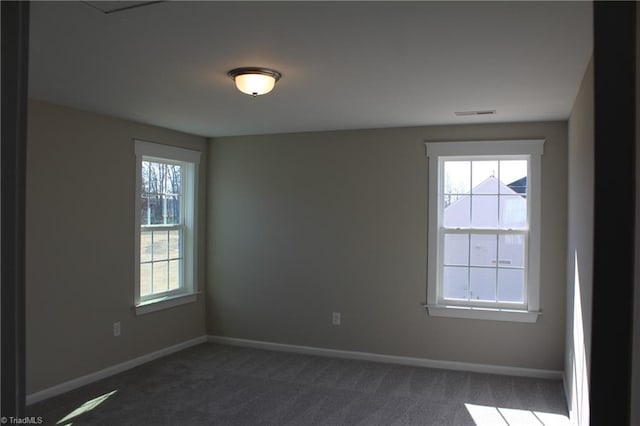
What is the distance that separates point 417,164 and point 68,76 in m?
3.15

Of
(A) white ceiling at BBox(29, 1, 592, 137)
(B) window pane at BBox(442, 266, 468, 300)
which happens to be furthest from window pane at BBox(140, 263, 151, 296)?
(B) window pane at BBox(442, 266, 468, 300)

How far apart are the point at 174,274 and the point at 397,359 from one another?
2554 millimetres

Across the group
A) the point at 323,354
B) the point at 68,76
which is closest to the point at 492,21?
the point at 68,76

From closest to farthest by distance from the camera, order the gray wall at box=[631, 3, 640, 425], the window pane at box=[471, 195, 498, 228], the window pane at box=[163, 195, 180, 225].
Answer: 1. the gray wall at box=[631, 3, 640, 425]
2. the window pane at box=[471, 195, 498, 228]
3. the window pane at box=[163, 195, 180, 225]

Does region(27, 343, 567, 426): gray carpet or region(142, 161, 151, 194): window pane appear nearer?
region(27, 343, 567, 426): gray carpet

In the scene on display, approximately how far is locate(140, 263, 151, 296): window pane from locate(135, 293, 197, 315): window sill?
0.36 ft

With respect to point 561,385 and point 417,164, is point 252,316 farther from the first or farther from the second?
point 561,385

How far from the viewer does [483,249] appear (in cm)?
484

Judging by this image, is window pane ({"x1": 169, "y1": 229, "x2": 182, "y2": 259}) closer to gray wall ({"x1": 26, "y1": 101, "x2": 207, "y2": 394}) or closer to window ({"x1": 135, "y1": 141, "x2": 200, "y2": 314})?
window ({"x1": 135, "y1": 141, "x2": 200, "y2": 314})

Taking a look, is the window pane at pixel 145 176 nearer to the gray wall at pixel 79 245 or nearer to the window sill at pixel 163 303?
the gray wall at pixel 79 245

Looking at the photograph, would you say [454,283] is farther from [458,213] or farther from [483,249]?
[458,213]

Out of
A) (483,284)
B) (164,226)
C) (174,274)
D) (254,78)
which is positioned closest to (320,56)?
(254,78)

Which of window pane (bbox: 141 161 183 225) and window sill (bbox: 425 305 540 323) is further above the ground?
window pane (bbox: 141 161 183 225)

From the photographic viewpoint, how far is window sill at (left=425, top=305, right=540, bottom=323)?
4.60 meters
